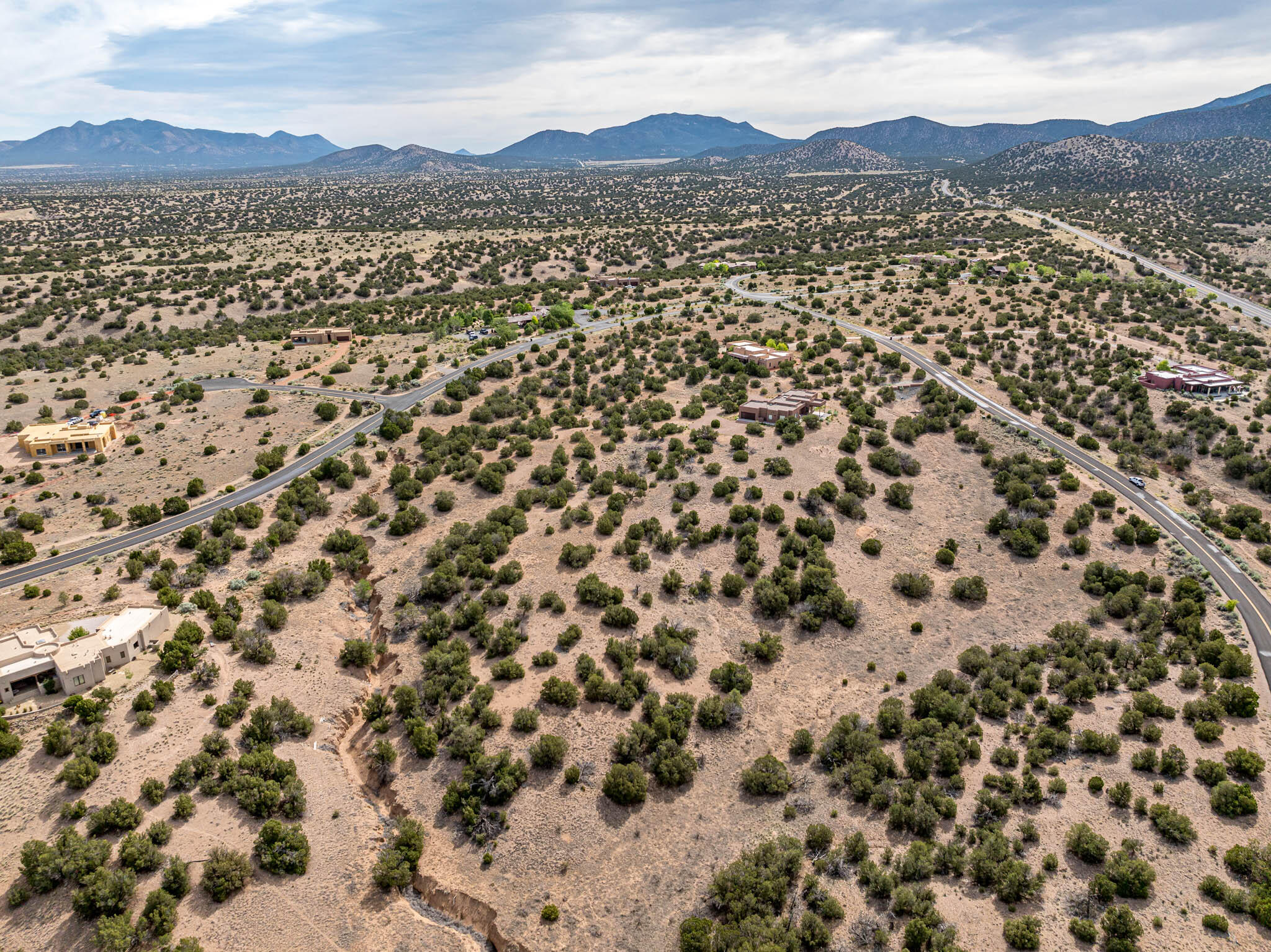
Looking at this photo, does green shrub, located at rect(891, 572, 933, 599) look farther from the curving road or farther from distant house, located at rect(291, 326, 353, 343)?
the curving road

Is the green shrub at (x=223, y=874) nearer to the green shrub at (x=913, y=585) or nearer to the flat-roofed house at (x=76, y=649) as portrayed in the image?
the flat-roofed house at (x=76, y=649)

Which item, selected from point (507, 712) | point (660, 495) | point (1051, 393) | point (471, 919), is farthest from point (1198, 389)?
point (471, 919)

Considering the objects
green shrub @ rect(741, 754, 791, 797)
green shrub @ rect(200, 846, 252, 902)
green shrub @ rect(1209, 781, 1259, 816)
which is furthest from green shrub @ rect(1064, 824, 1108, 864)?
green shrub @ rect(200, 846, 252, 902)

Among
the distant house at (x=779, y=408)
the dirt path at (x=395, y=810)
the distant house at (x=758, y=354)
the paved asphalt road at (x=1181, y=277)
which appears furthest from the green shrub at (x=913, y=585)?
the paved asphalt road at (x=1181, y=277)

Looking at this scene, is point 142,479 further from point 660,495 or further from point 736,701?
point 736,701

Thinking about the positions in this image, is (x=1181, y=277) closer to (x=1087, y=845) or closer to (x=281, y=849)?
(x=1087, y=845)

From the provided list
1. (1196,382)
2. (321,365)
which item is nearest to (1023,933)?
(1196,382)

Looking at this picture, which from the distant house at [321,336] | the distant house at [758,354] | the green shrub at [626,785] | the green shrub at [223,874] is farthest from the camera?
the distant house at [321,336]
